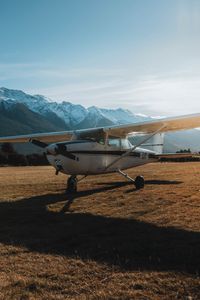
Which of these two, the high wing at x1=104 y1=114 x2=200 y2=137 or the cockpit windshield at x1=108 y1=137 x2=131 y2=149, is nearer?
the high wing at x1=104 y1=114 x2=200 y2=137

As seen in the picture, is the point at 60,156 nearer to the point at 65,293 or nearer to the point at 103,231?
the point at 103,231

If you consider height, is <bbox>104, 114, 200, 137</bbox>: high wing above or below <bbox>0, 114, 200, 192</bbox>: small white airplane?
above

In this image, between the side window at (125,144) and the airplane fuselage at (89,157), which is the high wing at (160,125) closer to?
the side window at (125,144)

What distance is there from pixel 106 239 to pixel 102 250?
2.59 feet

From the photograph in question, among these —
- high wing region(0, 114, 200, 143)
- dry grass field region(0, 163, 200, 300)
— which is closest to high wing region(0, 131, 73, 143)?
high wing region(0, 114, 200, 143)

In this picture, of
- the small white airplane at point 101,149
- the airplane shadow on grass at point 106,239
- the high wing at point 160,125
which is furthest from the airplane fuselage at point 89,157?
the airplane shadow on grass at point 106,239

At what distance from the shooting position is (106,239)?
768 centimetres

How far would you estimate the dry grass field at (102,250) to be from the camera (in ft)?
16.9

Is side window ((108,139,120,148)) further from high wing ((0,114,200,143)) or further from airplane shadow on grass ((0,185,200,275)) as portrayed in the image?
airplane shadow on grass ((0,185,200,275))

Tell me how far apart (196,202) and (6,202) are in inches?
253

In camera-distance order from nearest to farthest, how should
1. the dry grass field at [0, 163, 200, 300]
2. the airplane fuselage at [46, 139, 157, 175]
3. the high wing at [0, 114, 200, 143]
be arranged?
the dry grass field at [0, 163, 200, 300] → the airplane fuselage at [46, 139, 157, 175] → the high wing at [0, 114, 200, 143]

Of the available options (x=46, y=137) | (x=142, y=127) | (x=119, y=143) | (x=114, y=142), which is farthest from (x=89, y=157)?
(x=46, y=137)

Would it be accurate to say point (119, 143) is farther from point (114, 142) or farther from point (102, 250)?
point (102, 250)

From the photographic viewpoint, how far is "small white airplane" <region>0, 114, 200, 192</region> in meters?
14.6
